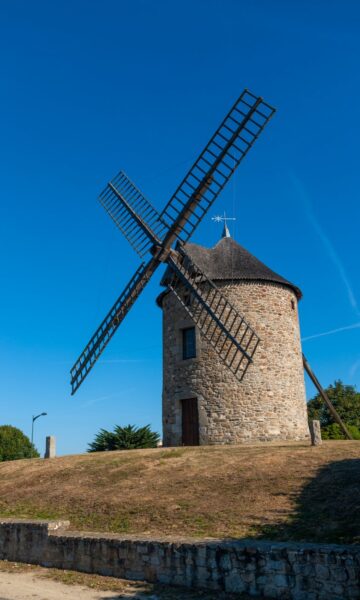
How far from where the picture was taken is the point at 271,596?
21.2 feet

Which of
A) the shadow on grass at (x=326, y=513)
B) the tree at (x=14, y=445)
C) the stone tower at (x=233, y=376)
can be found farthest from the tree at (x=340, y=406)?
the tree at (x=14, y=445)

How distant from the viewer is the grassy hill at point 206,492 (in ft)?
28.8

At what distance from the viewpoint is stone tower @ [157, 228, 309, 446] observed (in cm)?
1881

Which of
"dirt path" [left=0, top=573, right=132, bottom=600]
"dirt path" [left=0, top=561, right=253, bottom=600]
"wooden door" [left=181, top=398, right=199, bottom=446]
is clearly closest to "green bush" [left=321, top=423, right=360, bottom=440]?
"wooden door" [left=181, top=398, right=199, bottom=446]

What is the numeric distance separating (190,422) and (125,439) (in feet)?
13.9

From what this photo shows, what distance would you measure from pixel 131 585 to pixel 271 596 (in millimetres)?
2253

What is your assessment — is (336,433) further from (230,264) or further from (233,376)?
(230,264)

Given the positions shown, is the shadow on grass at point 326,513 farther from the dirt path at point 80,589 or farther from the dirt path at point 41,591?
the dirt path at point 41,591

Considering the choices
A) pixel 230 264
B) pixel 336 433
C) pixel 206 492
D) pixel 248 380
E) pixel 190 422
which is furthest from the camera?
pixel 336 433

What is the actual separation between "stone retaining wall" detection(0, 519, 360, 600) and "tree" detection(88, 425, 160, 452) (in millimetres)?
12903

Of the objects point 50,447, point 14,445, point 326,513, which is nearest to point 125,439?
point 50,447

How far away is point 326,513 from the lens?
347 inches

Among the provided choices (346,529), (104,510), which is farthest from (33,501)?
(346,529)

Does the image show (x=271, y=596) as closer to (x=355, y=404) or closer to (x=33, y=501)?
(x=33, y=501)
